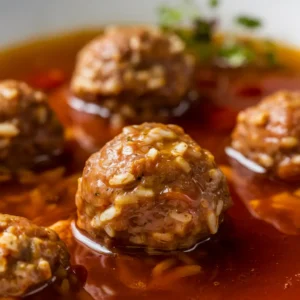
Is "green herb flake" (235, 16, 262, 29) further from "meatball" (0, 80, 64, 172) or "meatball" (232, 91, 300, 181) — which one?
"meatball" (0, 80, 64, 172)

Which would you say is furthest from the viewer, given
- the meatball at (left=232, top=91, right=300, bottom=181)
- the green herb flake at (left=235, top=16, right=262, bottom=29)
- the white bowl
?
the white bowl

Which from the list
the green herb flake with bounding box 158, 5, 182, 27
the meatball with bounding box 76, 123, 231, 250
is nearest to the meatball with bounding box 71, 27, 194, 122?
the green herb flake with bounding box 158, 5, 182, 27

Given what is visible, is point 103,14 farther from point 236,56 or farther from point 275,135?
point 275,135

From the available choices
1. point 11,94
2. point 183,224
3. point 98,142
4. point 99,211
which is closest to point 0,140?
point 11,94

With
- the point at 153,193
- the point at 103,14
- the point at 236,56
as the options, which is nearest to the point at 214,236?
the point at 153,193

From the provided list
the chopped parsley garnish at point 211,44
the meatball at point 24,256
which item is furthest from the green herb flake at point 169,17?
the meatball at point 24,256

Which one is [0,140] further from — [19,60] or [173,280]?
[19,60]
